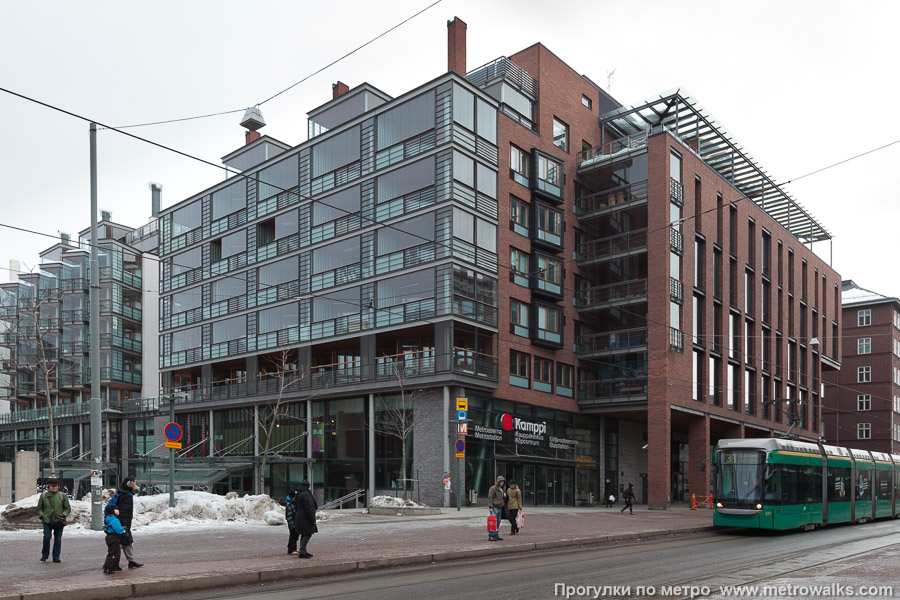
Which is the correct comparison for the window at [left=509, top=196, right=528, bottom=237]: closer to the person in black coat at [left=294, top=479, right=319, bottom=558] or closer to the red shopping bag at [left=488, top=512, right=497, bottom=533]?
the red shopping bag at [left=488, top=512, right=497, bottom=533]

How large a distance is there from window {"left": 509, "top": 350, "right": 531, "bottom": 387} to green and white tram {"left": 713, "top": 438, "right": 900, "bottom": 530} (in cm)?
1683

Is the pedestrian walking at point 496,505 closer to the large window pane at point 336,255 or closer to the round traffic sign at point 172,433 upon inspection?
the round traffic sign at point 172,433

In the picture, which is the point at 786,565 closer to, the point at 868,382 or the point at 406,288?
the point at 406,288

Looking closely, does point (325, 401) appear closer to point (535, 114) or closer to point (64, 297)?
point (535, 114)

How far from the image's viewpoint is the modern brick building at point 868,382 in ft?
276

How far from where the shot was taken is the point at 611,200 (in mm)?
48594

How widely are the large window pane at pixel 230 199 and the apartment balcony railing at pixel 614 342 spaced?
22.9 m

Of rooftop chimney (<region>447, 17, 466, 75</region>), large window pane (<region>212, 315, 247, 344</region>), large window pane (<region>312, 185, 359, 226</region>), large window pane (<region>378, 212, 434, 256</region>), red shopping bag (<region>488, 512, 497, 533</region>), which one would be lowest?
red shopping bag (<region>488, 512, 497, 533</region>)

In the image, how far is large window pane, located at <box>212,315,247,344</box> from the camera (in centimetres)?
5228

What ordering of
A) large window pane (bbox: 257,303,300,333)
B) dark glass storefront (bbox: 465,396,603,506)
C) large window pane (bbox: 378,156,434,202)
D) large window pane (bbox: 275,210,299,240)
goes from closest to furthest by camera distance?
1. dark glass storefront (bbox: 465,396,603,506)
2. large window pane (bbox: 378,156,434,202)
3. large window pane (bbox: 257,303,300,333)
4. large window pane (bbox: 275,210,299,240)

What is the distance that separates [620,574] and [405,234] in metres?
29.7

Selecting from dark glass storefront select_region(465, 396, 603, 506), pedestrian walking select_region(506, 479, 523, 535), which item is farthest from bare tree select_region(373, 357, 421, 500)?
pedestrian walking select_region(506, 479, 523, 535)

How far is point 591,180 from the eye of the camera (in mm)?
50156

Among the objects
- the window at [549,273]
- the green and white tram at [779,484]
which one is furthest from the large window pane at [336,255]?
the green and white tram at [779,484]
